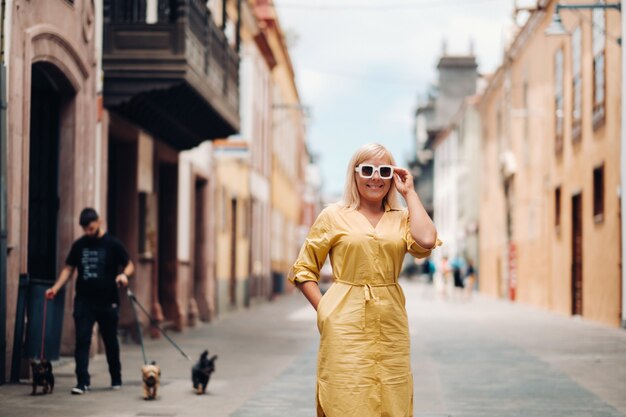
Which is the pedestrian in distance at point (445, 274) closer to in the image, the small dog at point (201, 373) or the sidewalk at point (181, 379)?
the sidewalk at point (181, 379)

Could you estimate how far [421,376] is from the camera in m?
13.2

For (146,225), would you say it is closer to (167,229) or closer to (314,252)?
(167,229)

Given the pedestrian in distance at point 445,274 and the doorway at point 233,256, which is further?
the pedestrian in distance at point 445,274

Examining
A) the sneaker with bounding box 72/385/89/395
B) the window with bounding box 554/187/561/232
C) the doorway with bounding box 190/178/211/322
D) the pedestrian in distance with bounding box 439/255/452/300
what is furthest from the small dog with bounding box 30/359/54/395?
the pedestrian in distance with bounding box 439/255/452/300

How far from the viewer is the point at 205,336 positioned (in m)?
20.2

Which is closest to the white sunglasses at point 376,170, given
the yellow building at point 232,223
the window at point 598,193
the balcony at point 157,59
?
the balcony at point 157,59

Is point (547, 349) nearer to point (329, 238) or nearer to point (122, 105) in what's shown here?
point (122, 105)

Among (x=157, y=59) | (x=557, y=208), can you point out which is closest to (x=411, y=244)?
(x=157, y=59)

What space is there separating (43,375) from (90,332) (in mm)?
702

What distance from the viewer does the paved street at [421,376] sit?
33.3 feet

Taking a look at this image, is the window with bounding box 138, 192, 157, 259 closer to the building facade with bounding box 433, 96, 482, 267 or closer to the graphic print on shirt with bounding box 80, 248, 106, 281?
the graphic print on shirt with bounding box 80, 248, 106, 281

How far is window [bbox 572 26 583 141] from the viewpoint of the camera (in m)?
Answer: 27.8

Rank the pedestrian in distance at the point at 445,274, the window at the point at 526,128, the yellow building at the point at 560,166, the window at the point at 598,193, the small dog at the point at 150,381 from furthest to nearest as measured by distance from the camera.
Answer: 1. the pedestrian in distance at the point at 445,274
2. the window at the point at 526,128
3. the window at the point at 598,193
4. the yellow building at the point at 560,166
5. the small dog at the point at 150,381

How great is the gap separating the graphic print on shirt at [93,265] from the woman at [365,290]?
20.6 feet
